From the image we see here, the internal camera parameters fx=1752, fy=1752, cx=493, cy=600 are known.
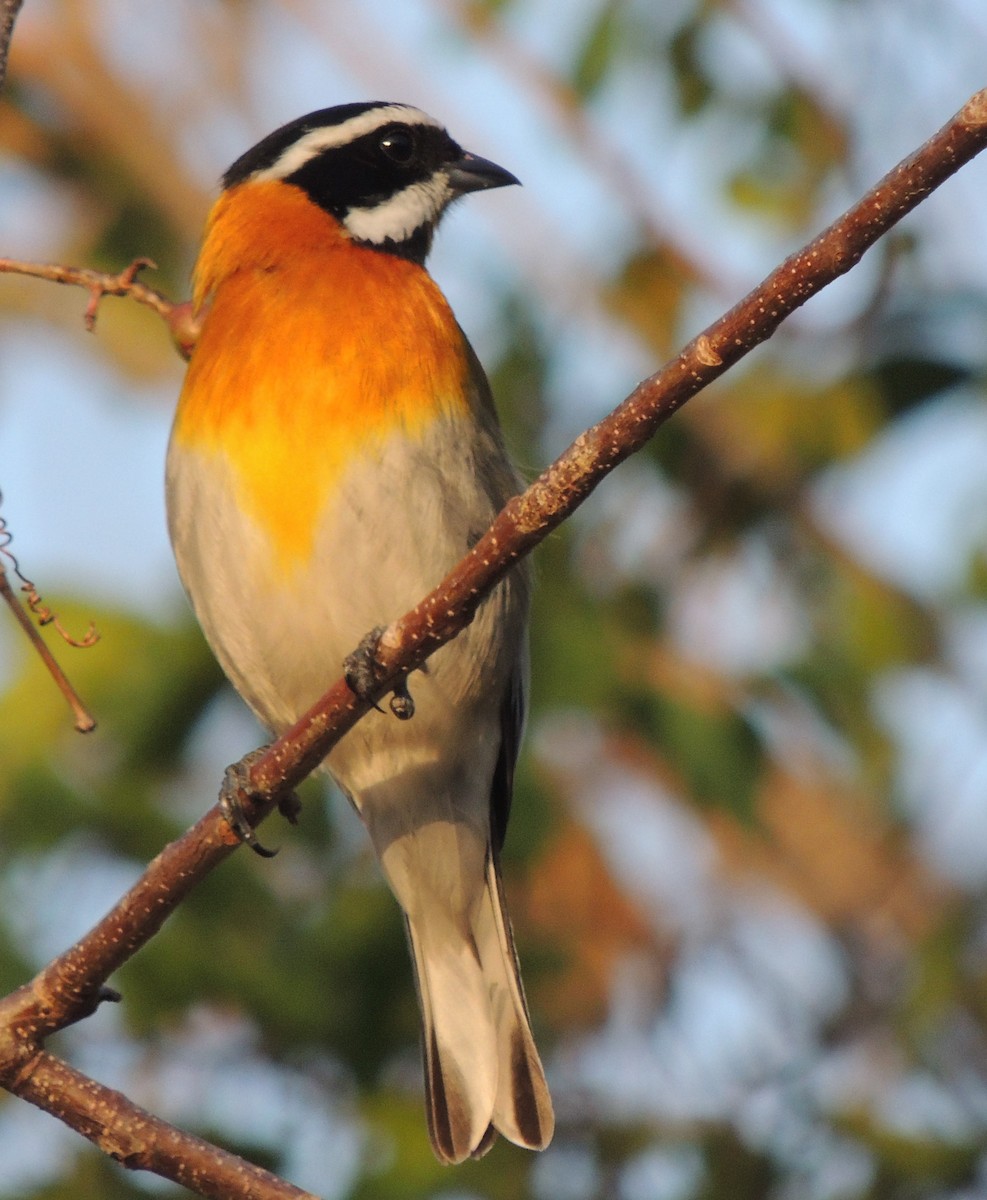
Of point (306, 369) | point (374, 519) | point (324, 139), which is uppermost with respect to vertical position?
point (324, 139)

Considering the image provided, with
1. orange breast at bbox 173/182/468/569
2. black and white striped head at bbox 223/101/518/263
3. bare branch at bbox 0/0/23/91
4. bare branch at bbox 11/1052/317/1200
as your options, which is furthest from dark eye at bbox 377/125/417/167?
bare branch at bbox 11/1052/317/1200

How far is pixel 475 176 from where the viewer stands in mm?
6492

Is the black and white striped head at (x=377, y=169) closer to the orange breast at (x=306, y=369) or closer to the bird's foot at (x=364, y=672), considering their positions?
the orange breast at (x=306, y=369)

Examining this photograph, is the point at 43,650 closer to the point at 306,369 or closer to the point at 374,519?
the point at 374,519

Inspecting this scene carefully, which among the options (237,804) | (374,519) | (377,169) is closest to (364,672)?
(237,804)

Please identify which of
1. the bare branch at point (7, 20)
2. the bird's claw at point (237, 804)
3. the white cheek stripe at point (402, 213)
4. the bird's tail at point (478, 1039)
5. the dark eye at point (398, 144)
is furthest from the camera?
the dark eye at point (398, 144)

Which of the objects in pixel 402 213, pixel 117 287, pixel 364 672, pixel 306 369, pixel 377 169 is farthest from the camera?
pixel 377 169

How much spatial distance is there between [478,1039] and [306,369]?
2199mm

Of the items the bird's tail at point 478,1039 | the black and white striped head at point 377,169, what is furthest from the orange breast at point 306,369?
the bird's tail at point 478,1039

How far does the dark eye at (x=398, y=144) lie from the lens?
20.9 ft

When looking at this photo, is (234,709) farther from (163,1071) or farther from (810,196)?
(810,196)

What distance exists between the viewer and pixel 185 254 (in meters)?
10.6

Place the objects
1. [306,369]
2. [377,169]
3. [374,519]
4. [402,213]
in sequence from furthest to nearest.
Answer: [377,169] < [402,213] < [306,369] < [374,519]

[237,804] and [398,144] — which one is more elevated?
[398,144]
